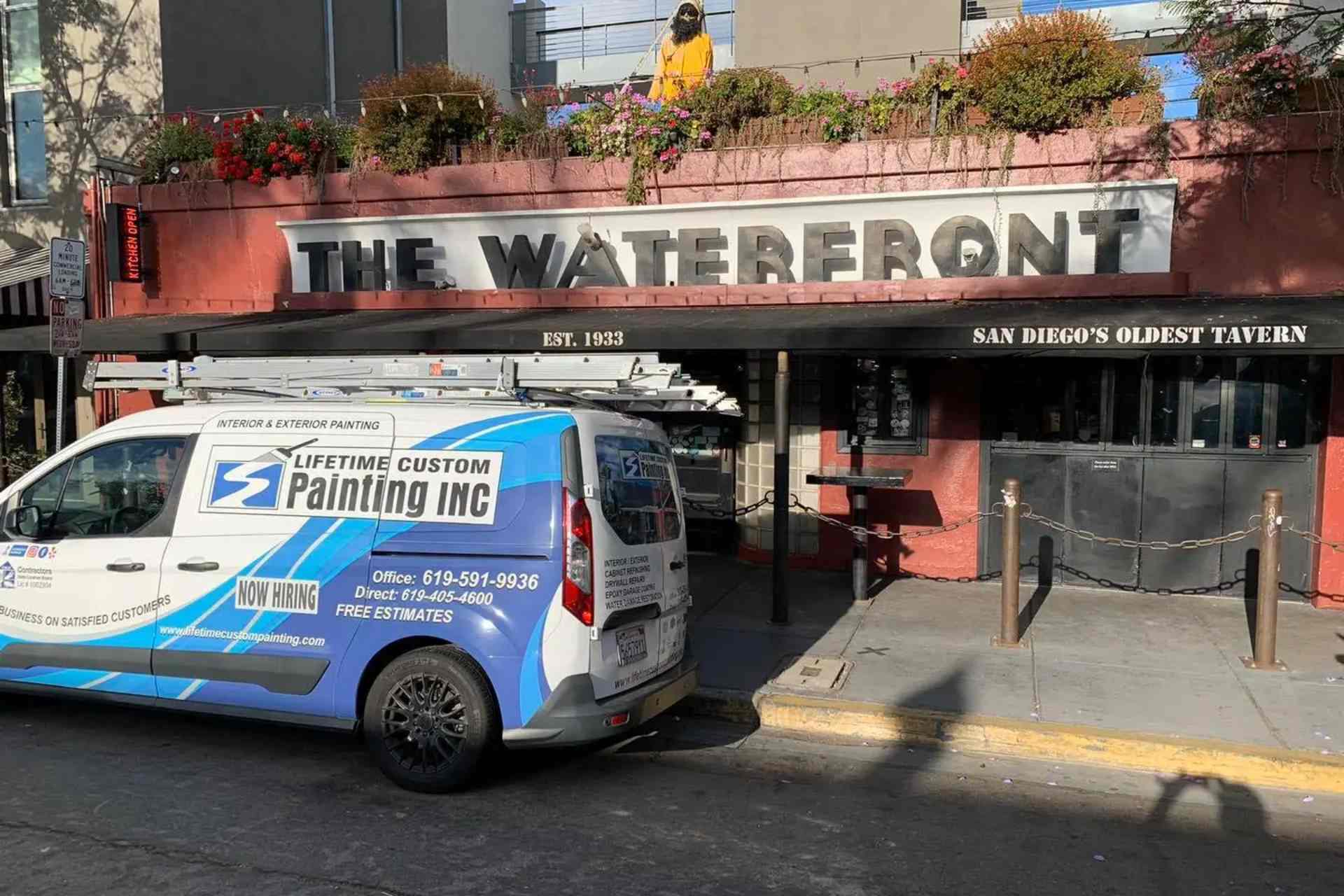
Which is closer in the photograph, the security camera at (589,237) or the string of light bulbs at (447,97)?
Result: the string of light bulbs at (447,97)

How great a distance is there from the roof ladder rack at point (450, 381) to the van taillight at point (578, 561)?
0.93 metres

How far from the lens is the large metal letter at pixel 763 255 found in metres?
10.5

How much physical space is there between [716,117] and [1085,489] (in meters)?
5.30

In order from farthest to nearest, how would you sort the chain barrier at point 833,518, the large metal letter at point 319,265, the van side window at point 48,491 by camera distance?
the large metal letter at point 319,265 → the chain barrier at point 833,518 → the van side window at point 48,491

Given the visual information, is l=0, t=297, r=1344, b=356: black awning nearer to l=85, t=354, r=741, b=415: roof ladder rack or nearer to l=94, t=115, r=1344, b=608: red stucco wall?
l=94, t=115, r=1344, b=608: red stucco wall

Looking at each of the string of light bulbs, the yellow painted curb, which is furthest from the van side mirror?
the string of light bulbs

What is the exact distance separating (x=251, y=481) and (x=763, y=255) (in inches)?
248

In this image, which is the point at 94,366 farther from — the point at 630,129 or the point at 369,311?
the point at 630,129

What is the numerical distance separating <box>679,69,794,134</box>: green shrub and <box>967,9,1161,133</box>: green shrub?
2069 millimetres

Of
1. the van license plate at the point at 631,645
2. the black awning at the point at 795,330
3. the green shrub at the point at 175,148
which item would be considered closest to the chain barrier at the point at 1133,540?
the black awning at the point at 795,330

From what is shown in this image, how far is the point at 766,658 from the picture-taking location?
7676 mm

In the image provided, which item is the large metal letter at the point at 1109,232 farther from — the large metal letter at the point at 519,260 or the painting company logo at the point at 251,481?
the painting company logo at the point at 251,481

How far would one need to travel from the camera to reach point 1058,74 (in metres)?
9.62

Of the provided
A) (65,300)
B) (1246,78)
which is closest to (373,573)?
(65,300)
